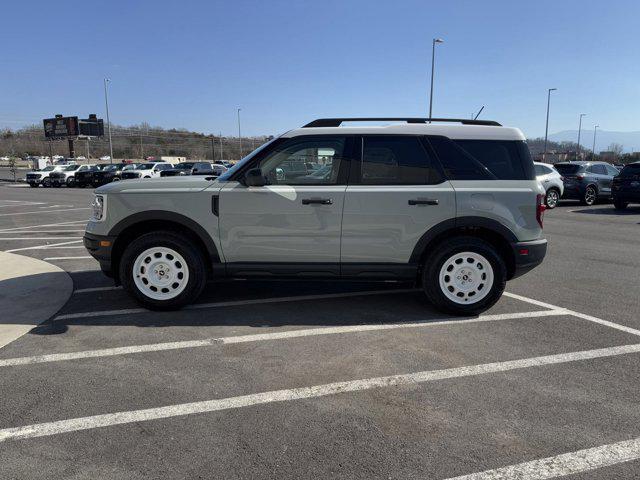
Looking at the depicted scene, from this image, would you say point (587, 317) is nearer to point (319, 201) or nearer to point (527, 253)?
point (527, 253)

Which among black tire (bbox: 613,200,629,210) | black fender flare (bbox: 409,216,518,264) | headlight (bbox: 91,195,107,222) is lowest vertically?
black tire (bbox: 613,200,629,210)

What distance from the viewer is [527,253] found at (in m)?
4.95

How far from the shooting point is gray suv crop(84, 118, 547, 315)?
191 inches

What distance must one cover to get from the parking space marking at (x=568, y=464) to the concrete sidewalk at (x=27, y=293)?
4159 mm

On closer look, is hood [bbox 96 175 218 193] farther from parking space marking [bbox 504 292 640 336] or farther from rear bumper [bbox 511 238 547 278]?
parking space marking [bbox 504 292 640 336]

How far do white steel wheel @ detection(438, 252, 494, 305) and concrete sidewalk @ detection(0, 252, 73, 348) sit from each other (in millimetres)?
4177

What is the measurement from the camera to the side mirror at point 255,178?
4781mm

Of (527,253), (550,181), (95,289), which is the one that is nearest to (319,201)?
(527,253)

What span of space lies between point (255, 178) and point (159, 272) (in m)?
1.45

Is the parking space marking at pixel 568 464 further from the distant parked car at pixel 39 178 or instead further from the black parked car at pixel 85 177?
the distant parked car at pixel 39 178

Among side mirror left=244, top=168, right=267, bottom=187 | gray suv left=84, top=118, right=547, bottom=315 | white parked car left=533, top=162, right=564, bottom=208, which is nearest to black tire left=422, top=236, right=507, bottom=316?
gray suv left=84, top=118, right=547, bottom=315

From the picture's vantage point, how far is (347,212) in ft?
15.8

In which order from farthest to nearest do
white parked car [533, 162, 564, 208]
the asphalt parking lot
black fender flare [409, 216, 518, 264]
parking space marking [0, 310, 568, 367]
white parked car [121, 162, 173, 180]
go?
white parked car [121, 162, 173, 180]
white parked car [533, 162, 564, 208]
black fender flare [409, 216, 518, 264]
parking space marking [0, 310, 568, 367]
the asphalt parking lot

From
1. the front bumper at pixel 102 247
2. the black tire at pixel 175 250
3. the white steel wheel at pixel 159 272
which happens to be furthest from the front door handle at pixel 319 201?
the front bumper at pixel 102 247
